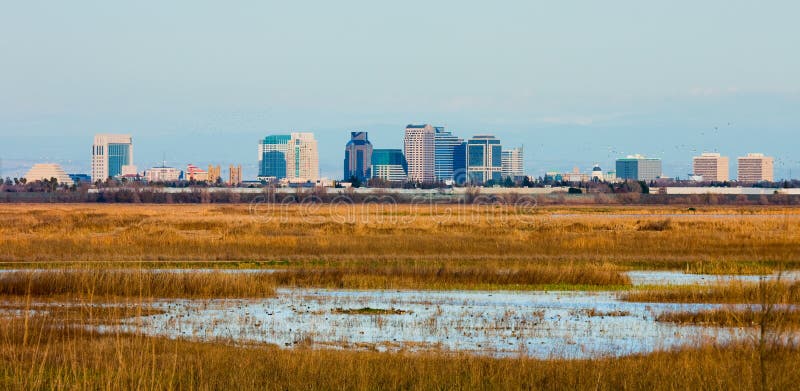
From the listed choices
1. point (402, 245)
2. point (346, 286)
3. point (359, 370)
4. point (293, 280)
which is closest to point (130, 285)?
point (293, 280)

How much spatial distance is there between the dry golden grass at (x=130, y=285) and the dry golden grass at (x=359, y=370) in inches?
416

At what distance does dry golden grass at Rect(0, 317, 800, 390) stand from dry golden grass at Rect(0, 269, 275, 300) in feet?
34.7

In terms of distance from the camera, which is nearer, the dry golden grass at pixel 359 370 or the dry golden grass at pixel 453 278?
the dry golden grass at pixel 359 370

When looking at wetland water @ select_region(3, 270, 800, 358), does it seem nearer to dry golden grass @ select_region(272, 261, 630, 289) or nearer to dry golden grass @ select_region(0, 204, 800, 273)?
dry golden grass @ select_region(272, 261, 630, 289)

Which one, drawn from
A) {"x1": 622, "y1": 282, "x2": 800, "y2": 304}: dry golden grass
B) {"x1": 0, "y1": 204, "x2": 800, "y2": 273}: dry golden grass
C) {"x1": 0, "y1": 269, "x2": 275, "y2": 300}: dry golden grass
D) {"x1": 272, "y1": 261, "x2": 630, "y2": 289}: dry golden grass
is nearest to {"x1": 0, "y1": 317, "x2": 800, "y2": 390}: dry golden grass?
{"x1": 622, "y1": 282, "x2": 800, "y2": 304}: dry golden grass

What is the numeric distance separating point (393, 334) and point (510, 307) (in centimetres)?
637

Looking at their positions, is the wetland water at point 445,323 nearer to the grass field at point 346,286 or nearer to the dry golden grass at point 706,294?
the dry golden grass at point 706,294

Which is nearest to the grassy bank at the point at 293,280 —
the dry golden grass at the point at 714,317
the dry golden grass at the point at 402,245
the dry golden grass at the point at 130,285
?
the dry golden grass at the point at 130,285

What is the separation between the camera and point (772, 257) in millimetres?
47938

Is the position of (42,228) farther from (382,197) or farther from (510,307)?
(382,197)

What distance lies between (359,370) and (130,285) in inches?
637

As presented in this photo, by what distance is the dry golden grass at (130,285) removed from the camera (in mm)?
31125

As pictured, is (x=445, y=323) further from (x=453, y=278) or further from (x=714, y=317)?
(x=453, y=278)

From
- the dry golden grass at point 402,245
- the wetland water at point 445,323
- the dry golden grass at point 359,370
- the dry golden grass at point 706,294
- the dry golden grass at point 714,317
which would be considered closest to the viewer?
the dry golden grass at point 359,370
